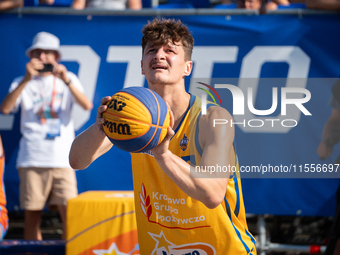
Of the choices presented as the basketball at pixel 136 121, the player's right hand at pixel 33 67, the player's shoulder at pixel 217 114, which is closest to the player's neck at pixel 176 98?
the player's shoulder at pixel 217 114

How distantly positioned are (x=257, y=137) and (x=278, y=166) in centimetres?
43

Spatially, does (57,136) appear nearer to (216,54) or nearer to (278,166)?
(216,54)

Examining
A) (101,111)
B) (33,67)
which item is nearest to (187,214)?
(101,111)

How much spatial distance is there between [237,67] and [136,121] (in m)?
2.79

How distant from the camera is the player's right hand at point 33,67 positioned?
164 inches

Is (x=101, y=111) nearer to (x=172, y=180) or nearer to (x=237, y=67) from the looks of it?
(x=172, y=180)

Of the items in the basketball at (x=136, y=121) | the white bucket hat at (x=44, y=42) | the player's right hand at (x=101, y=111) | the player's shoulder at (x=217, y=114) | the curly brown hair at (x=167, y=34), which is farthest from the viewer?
the white bucket hat at (x=44, y=42)

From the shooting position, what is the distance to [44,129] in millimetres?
4176

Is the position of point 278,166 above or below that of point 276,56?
below

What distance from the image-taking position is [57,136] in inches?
164

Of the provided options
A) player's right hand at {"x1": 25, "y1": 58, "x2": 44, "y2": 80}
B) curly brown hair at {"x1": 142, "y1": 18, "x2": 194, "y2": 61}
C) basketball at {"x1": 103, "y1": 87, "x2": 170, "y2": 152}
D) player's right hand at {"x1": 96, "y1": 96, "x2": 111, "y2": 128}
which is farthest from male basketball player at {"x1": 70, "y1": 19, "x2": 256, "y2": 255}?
player's right hand at {"x1": 25, "y1": 58, "x2": 44, "y2": 80}

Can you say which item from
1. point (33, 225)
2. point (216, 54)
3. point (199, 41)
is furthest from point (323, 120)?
point (33, 225)

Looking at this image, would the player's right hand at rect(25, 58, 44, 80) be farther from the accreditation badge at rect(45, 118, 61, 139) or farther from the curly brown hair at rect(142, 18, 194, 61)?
the curly brown hair at rect(142, 18, 194, 61)

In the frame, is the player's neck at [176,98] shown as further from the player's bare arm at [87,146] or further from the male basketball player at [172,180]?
the player's bare arm at [87,146]
